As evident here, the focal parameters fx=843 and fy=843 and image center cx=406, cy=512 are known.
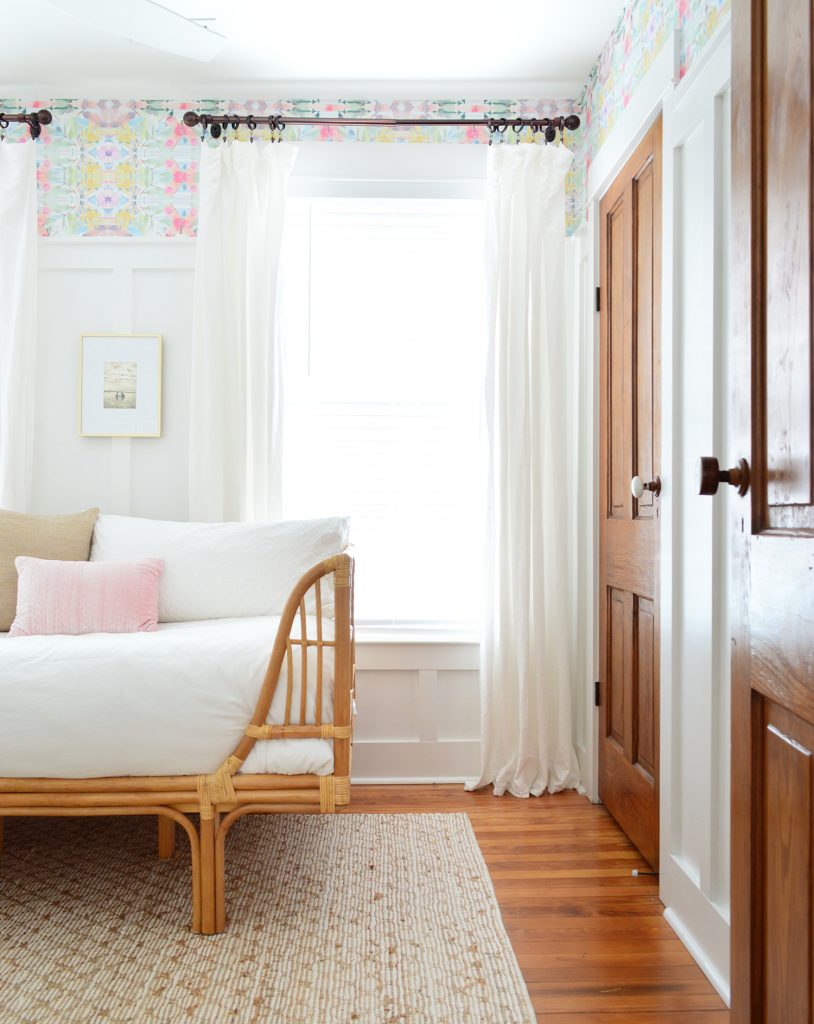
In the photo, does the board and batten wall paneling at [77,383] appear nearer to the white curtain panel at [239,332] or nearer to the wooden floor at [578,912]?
the white curtain panel at [239,332]

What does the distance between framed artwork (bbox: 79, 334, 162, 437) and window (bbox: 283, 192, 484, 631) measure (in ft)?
1.72

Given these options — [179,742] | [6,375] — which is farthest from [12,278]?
[179,742]

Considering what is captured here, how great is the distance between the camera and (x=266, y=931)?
202 centimetres

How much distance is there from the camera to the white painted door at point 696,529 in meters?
1.85

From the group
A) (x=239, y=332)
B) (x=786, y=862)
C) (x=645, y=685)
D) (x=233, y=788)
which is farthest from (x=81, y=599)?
(x=786, y=862)

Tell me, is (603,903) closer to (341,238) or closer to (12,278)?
(341,238)

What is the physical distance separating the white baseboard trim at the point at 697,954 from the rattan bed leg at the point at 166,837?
53.9 inches

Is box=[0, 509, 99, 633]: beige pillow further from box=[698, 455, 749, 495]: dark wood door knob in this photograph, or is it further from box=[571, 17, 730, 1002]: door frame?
box=[698, 455, 749, 495]: dark wood door knob

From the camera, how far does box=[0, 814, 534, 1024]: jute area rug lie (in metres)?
1.71

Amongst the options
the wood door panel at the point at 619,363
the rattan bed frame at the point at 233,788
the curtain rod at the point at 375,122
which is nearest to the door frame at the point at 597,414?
the wood door panel at the point at 619,363

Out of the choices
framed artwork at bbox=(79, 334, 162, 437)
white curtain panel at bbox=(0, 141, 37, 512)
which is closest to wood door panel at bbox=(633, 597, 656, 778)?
framed artwork at bbox=(79, 334, 162, 437)

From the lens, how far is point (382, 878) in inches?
91.3

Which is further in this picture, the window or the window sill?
the window

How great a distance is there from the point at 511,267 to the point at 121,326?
1521 mm
